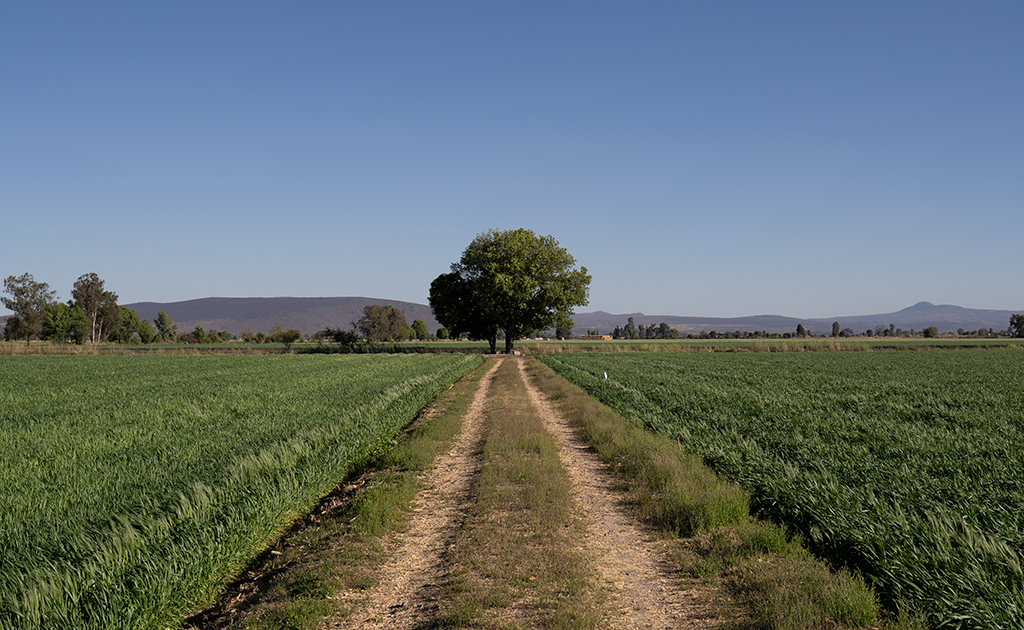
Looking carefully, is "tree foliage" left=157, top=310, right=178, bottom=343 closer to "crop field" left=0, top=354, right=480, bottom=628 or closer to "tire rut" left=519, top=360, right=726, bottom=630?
"crop field" left=0, top=354, right=480, bottom=628

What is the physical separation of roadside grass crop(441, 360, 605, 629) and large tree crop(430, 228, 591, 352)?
158ft

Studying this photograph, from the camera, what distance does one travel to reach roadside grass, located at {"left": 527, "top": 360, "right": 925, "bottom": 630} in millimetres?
4668

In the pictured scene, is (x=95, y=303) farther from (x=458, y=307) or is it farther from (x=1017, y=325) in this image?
(x=1017, y=325)

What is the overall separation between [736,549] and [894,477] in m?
3.44

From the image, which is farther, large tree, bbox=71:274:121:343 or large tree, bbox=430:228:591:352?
large tree, bbox=71:274:121:343

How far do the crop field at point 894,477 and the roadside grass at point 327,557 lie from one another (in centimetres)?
504

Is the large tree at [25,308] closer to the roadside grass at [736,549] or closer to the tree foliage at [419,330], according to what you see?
the tree foliage at [419,330]

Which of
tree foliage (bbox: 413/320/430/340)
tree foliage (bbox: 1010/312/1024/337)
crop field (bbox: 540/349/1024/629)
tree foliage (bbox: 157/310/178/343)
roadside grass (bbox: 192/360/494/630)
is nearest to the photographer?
crop field (bbox: 540/349/1024/629)

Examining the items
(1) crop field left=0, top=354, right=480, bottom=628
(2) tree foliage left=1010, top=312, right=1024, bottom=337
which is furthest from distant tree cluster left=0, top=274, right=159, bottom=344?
(2) tree foliage left=1010, top=312, right=1024, bottom=337

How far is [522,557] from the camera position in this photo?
20.0ft

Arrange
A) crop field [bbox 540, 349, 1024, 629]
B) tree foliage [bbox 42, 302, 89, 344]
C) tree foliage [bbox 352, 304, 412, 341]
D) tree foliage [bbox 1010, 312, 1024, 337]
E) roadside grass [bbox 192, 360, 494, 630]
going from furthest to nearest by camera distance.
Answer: tree foliage [bbox 352, 304, 412, 341] < tree foliage [bbox 1010, 312, 1024, 337] < tree foliage [bbox 42, 302, 89, 344] < roadside grass [bbox 192, 360, 494, 630] < crop field [bbox 540, 349, 1024, 629]

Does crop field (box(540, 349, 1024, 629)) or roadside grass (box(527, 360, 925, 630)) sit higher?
crop field (box(540, 349, 1024, 629))

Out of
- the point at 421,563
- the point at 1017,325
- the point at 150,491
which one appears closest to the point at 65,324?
the point at 150,491

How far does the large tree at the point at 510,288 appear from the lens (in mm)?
59531
